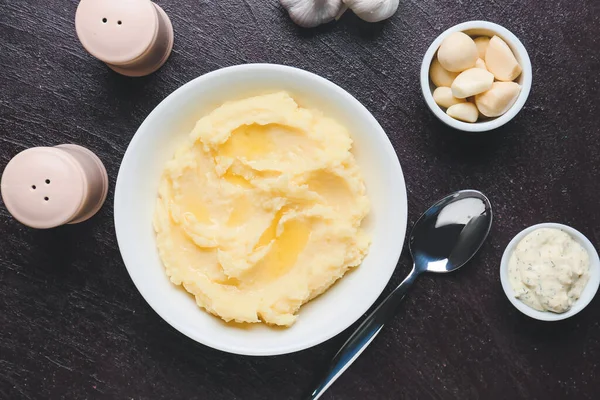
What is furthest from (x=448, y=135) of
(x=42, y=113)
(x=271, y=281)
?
(x=42, y=113)

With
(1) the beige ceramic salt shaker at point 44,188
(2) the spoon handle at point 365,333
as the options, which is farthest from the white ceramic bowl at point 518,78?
(1) the beige ceramic salt shaker at point 44,188

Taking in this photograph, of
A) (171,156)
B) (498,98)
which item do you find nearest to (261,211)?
(171,156)

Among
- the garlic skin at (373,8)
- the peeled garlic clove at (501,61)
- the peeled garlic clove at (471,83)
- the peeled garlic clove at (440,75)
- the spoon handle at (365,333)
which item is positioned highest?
the garlic skin at (373,8)

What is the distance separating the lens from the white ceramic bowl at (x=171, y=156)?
2031mm

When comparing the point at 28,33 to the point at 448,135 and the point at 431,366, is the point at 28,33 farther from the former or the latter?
the point at 431,366

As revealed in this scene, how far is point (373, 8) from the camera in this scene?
2.22m

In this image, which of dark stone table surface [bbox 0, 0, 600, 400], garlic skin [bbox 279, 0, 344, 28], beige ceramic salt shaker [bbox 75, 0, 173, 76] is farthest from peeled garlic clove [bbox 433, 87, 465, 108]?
beige ceramic salt shaker [bbox 75, 0, 173, 76]

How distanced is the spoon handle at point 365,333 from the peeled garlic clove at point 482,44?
0.89 m

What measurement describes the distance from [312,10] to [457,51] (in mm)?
589

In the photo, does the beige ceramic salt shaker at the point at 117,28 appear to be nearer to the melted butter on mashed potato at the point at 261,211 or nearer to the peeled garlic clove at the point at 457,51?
the melted butter on mashed potato at the point at 261,211

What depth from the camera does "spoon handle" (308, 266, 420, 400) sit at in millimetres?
2281

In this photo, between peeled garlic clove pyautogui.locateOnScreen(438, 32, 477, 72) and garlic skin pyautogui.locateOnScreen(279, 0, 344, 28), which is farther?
garlic skin pyautogui.locateOnScreen(279, 0, 344, 28)

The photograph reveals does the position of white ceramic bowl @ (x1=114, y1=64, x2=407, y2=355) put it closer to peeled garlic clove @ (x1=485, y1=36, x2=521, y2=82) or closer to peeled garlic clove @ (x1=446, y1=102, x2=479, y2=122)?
peeled garlic clove @ (x1=446, y1=102, x2=479, y2=122)

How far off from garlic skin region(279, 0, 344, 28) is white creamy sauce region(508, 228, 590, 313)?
119 cm
